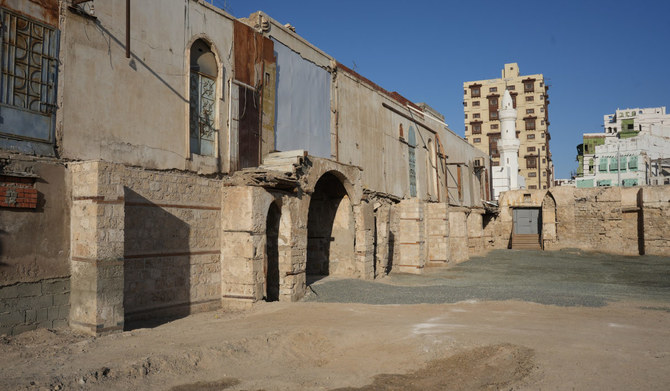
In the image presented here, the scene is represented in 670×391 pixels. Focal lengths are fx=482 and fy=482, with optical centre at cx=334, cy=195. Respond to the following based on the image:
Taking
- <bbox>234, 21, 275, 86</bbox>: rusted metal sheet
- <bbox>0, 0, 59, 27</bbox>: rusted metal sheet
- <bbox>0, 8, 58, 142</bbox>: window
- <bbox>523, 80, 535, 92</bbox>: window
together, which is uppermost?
<bbox>523, 80, 535, 92</bbox>: window

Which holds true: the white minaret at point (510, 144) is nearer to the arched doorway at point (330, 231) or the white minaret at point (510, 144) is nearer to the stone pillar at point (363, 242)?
the stone pillar at point (363, 242)

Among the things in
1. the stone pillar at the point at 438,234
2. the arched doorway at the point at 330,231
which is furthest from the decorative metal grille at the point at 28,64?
the stone pillar at the point at 438,234

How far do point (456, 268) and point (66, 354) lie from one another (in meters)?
16.9

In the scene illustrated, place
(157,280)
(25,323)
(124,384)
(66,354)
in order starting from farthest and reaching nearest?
1. (157,280)
2. (25,323)
3. (66,354)
4. (124,384)

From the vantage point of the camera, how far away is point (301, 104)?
15367 millimetres

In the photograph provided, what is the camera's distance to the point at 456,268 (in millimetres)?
21000

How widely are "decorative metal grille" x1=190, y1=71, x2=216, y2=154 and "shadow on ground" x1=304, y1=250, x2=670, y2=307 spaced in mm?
4714

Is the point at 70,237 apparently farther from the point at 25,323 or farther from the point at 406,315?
the point at 406,315

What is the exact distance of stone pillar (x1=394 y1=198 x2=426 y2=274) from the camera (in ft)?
62.6

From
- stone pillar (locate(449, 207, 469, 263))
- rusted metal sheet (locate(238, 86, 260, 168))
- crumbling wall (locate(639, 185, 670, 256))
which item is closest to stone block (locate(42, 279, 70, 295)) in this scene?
rusted metal sheet (locate(238, 86, 260, 168))

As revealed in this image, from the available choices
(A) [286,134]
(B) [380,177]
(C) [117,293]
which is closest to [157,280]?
(C) [117,293]

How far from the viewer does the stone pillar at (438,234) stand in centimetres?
2228

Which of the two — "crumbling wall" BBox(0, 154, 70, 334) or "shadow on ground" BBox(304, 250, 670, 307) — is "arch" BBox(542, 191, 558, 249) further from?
"crumbling wall" BBox(0, 154, 70, 334)

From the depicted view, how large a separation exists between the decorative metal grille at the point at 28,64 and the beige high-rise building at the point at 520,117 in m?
64.2
